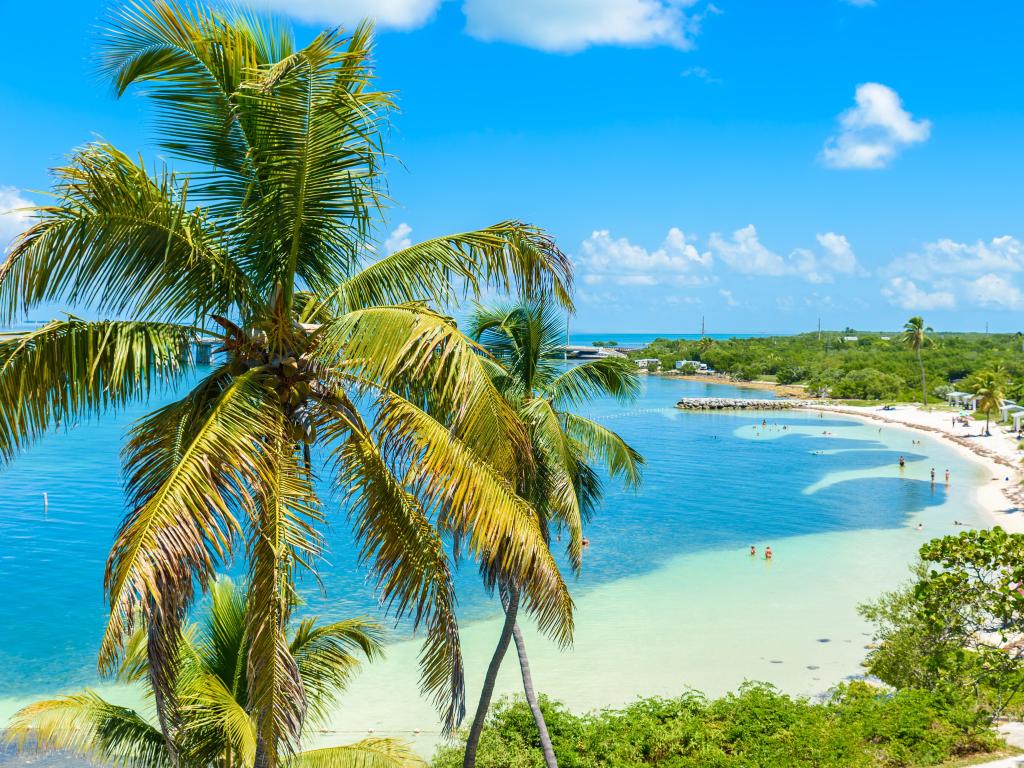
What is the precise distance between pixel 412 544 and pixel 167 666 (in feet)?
5.80

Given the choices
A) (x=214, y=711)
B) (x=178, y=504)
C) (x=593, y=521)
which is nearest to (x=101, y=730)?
(x=214, y=711)

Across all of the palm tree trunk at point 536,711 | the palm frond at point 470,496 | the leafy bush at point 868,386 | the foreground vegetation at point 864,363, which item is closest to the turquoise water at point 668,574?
the palm frond at point 470,496

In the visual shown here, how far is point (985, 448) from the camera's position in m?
58.8

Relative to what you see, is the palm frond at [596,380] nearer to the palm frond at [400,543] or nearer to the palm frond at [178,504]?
the palm frond at [400,543]

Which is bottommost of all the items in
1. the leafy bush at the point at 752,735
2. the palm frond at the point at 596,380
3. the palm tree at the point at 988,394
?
the leafy bush at the point at 752,735

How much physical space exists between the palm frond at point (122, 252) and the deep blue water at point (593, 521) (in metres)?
6.04

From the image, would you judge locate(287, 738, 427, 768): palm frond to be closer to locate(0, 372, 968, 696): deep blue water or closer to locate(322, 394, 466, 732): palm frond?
locate(0, 372, 968, 696): deep blue water

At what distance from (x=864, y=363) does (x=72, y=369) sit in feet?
368

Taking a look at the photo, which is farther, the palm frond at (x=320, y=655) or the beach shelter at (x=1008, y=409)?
the beach shelter at (x=1008, y=409)

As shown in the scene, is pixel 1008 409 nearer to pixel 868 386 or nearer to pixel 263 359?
pixel 868 386

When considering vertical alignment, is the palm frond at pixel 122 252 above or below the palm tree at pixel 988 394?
above

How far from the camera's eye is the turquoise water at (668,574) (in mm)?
22641

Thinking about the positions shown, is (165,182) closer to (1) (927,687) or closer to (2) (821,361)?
(1) (927,687)

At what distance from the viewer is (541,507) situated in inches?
442
